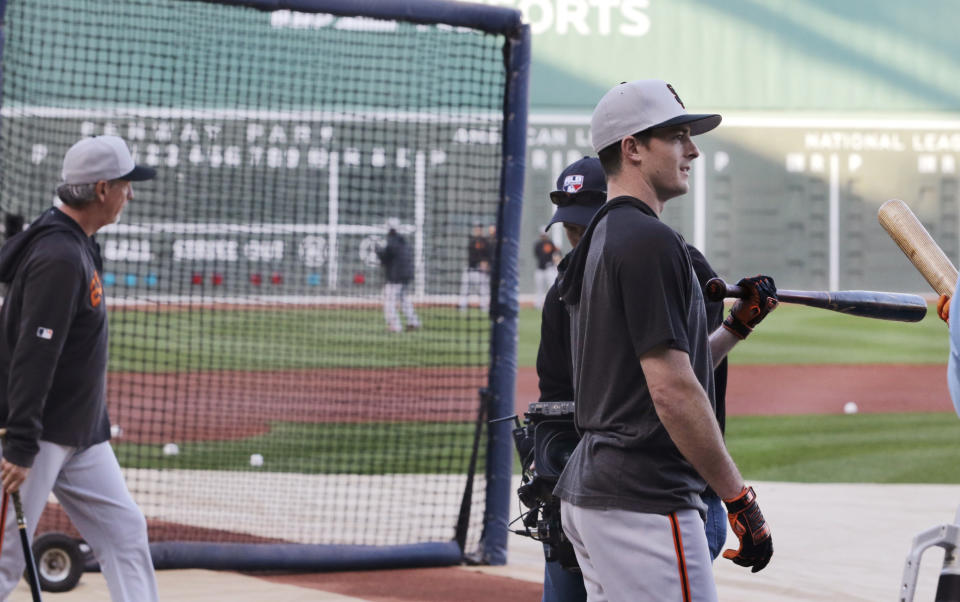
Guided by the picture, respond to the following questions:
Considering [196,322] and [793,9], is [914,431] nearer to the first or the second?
[196,322]

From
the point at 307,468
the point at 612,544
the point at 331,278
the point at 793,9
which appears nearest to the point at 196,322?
the point at 331,278

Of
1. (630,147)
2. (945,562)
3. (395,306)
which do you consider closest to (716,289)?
(630,147)

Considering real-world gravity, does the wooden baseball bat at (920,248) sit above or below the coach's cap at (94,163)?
below

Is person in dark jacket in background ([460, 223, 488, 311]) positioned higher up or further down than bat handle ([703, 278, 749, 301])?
higher up

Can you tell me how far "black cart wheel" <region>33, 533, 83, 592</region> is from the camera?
605cm

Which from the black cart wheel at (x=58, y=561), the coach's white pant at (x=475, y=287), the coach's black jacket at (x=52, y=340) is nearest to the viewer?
the coach's black jacket at (x=52, y=340)

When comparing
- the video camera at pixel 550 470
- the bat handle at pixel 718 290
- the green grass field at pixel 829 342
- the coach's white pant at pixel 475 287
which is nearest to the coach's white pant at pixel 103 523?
the video camera at pixel 550 470

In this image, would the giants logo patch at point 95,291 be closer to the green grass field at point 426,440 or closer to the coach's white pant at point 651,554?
the coach's white pant at point 651,554

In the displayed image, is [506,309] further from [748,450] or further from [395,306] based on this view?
[395,306]

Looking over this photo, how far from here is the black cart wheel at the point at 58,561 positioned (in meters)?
6.05

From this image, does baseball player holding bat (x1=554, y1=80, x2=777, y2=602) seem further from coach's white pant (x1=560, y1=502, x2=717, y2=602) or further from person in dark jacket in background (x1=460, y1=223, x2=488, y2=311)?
person in dark jacket in background (x1=460, y1=223, x2=488, y2=311)

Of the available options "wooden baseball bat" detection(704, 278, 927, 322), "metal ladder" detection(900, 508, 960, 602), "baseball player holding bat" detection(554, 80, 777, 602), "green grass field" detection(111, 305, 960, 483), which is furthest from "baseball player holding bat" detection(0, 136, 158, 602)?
"green grass field" detection(111, 305, 960, 483)

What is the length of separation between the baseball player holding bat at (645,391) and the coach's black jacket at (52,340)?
1966 mm

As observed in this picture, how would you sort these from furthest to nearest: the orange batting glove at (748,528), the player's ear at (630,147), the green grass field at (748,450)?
the green grass field at (748,450) → the player's ear at (630,147) → the orange batting glove at (748,528)
